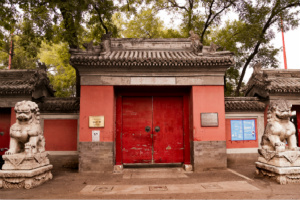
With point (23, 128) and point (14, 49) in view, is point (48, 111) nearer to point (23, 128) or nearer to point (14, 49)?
point (23, 128)

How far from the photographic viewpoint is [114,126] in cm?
731

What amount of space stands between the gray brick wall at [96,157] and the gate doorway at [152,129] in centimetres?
64

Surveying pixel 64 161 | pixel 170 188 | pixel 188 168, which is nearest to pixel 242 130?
pixel 188 168

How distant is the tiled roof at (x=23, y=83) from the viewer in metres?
7.37

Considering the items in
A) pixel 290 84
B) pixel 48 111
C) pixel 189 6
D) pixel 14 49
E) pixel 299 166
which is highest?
pixel 189 6

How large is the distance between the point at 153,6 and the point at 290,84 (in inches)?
393

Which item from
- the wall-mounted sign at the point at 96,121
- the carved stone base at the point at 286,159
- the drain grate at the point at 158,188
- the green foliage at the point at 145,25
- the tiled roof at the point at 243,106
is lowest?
the drain grate at the point at 158,188

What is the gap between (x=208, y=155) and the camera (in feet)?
22.8

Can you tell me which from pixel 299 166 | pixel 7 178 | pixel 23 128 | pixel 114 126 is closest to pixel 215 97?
pixel 299 166

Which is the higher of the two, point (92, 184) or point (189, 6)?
point (189, 6)

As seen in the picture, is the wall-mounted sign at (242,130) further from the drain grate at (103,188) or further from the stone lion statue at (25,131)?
the stone lion statue at (25,131)

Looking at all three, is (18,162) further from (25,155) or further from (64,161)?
(64,161)

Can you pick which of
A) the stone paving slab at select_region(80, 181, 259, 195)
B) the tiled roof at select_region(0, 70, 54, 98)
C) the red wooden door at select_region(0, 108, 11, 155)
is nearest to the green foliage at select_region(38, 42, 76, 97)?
the tiled roof at select_region(0, 70, 54, 98)

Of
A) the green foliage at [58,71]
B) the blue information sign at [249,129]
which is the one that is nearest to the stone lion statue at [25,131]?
the blue information sign at [249,129]
